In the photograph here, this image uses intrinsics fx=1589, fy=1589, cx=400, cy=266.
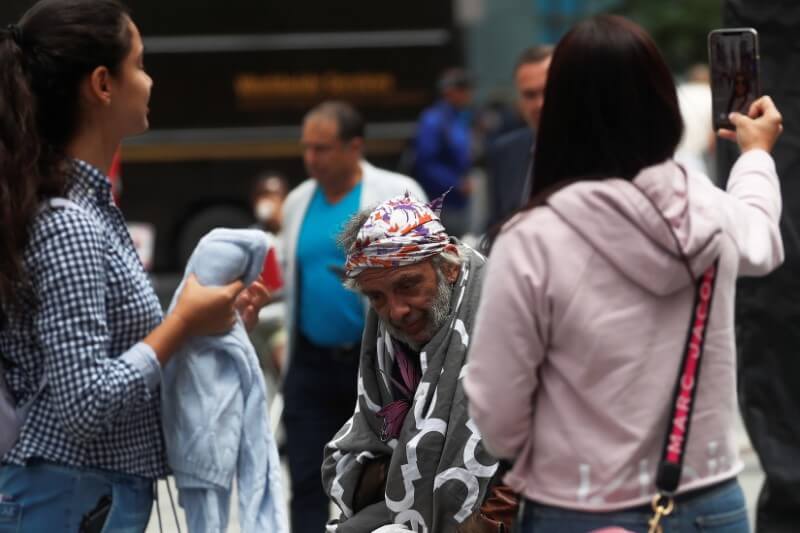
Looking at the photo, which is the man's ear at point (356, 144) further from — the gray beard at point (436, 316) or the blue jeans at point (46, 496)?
the blue jeans at point (46, 496)

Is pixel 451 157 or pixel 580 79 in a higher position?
pixel 580 79

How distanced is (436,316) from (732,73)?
86cm

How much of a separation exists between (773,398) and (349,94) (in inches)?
372

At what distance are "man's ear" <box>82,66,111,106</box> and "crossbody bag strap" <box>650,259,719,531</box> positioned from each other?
4.08 feet

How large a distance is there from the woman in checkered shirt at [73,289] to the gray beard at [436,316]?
55cm

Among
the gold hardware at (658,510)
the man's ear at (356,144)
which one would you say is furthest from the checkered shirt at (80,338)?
the man's ear at (356,144)

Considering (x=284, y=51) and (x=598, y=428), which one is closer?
(x=598, y=428)

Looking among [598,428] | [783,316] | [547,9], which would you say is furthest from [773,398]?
[547,9]

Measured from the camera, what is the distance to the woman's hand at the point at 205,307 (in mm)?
3271

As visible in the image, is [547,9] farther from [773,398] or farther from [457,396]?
[457,396]

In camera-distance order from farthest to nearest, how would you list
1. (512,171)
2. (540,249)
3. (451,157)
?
(451,157) → (512,171) → (540,249)

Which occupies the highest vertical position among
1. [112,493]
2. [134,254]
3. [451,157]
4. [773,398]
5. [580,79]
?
[580,79]

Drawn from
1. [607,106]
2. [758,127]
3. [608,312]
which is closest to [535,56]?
[758,127]

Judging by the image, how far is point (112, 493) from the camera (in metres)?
3.16
